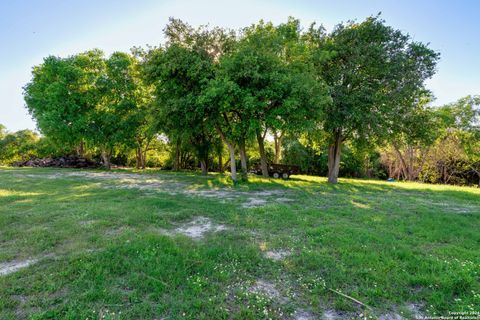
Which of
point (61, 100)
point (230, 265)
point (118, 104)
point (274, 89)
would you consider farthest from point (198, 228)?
point (61, 100)

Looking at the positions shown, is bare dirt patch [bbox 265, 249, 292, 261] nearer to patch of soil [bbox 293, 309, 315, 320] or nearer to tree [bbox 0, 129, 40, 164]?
patch of soil [bbox 293, 309, 315, 320]

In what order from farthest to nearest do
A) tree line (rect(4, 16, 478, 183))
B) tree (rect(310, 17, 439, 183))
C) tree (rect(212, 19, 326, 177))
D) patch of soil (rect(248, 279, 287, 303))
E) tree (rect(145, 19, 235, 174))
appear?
tree (rect(310, 17, 439, 183)) → tree (rect(145, 19, 235, 174)) → tree line (rect(4, 16, 478, 183)) → tree (rect(212, 19, 326, 177)) → patch of soil (rect(248, 279, 287, 303))

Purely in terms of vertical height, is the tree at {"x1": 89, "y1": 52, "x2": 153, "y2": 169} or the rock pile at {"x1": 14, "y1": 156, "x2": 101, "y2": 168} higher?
the tree at {"x1": 89, "y1": 52, "x2": 153, "y2": 169}

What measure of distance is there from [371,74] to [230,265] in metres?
15.4

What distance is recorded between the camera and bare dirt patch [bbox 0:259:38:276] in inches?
135

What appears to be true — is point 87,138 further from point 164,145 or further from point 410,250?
point 410,250

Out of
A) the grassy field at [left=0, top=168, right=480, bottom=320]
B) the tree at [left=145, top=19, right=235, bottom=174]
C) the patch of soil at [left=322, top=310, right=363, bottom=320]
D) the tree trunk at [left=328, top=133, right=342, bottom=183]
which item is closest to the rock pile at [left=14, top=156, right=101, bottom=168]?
the tree at [left=145, top=19, right=235, bottom=174]

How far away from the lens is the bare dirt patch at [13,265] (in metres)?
3.44

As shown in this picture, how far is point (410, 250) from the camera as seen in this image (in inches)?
172

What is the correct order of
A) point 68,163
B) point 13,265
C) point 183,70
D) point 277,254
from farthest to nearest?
point 68,163, point 183,70, point 277,254, point 13,265

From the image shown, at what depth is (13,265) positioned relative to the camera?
11.9 feet

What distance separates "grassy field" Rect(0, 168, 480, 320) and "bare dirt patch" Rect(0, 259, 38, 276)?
0.05ft

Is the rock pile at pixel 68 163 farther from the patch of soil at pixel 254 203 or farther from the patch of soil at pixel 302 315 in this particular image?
the patch of soil at pixel 302 315

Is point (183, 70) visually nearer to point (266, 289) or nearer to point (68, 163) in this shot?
point (266, 289)
